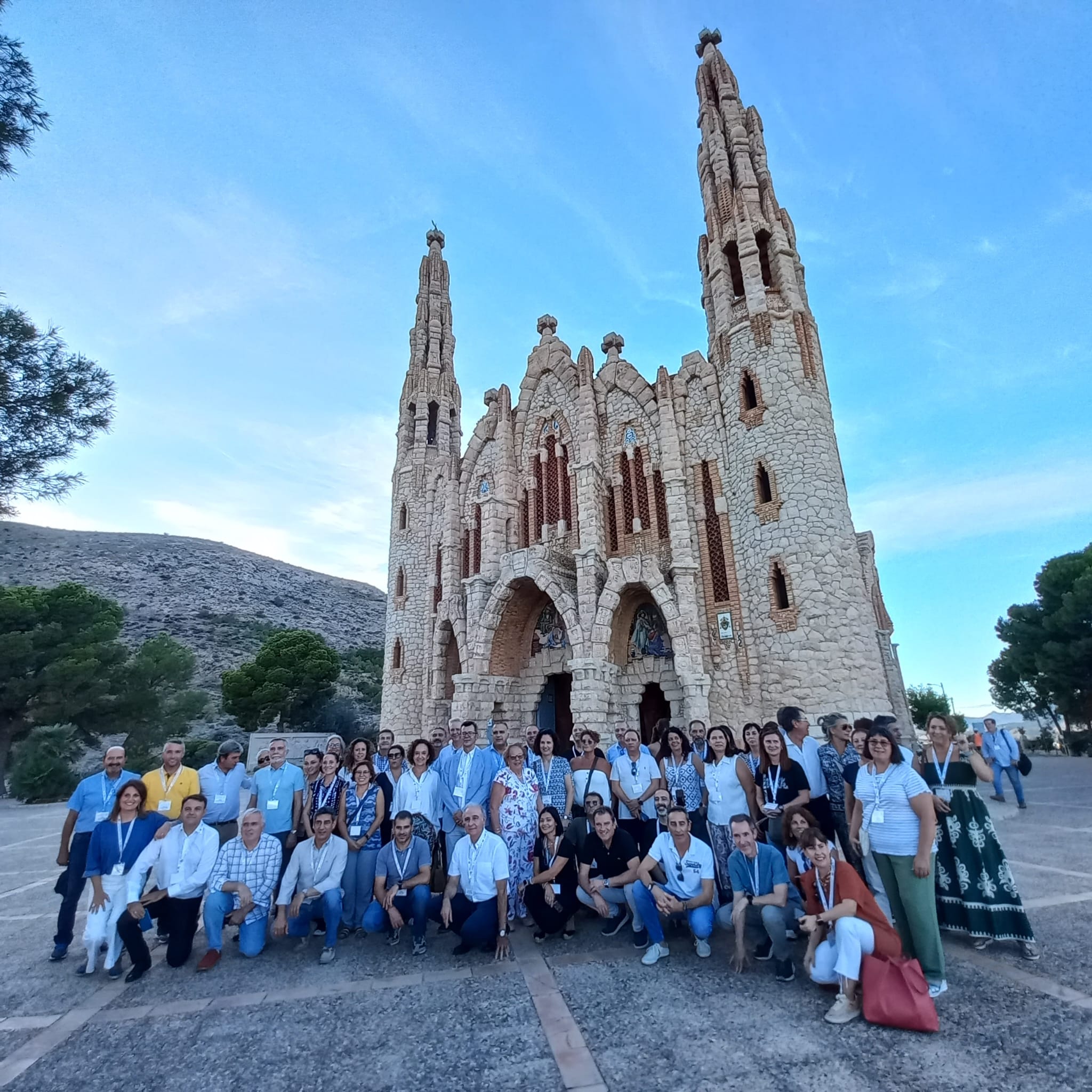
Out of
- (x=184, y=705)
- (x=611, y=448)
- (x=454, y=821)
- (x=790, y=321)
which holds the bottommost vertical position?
(x=454, y=821)

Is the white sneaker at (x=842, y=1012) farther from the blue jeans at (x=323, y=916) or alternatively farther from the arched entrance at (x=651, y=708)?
the arched entrance at (x=651, y=708)

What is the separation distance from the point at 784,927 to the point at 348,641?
57130 millimetres

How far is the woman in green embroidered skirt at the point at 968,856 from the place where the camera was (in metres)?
4.18

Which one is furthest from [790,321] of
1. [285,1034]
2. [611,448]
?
[285,1034]

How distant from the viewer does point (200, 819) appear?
190 inches

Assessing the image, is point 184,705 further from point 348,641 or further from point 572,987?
point 348,641

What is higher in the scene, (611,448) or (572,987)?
(611,448)

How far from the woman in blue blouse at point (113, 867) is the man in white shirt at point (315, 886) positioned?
1.16 meters

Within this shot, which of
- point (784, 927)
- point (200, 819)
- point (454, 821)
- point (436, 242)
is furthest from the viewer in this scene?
point (436, 242)

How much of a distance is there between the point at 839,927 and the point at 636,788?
106 inches

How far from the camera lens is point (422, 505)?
2045 cm

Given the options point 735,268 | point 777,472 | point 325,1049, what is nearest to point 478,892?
point 325,1049

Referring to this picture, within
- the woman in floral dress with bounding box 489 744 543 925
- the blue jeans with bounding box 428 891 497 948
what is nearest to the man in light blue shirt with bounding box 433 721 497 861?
the woman in floral dress with bounding box 489 744 543 925

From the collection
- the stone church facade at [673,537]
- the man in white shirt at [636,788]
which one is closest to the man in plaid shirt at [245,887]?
the man in white shirt at [636,788]
